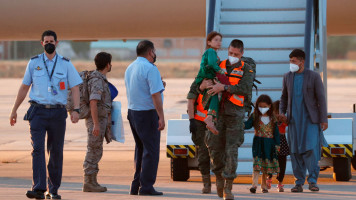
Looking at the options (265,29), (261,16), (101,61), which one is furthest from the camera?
(261,16)

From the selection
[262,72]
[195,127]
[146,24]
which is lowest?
[195,127]

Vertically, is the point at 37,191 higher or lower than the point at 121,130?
lower

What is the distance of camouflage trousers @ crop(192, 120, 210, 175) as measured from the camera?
8.12 m

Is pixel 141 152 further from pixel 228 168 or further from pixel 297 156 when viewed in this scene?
pixel 297 156

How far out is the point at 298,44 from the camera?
1080cm

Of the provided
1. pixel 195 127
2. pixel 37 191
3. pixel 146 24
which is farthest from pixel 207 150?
pixel 146 24

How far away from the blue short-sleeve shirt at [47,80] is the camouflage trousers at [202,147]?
141 centimetres

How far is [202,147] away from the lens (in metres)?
8.17

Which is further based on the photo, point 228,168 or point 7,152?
point 7,152

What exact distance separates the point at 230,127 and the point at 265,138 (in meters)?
1.24

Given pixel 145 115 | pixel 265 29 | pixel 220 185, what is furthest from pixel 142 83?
pixel 265 29

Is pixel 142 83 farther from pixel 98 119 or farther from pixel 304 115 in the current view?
pixel 304 115

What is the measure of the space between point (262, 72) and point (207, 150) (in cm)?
277

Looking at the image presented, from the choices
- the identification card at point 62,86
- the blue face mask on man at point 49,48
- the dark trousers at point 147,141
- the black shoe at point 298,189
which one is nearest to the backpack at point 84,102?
the dark trousers at point 147,141
